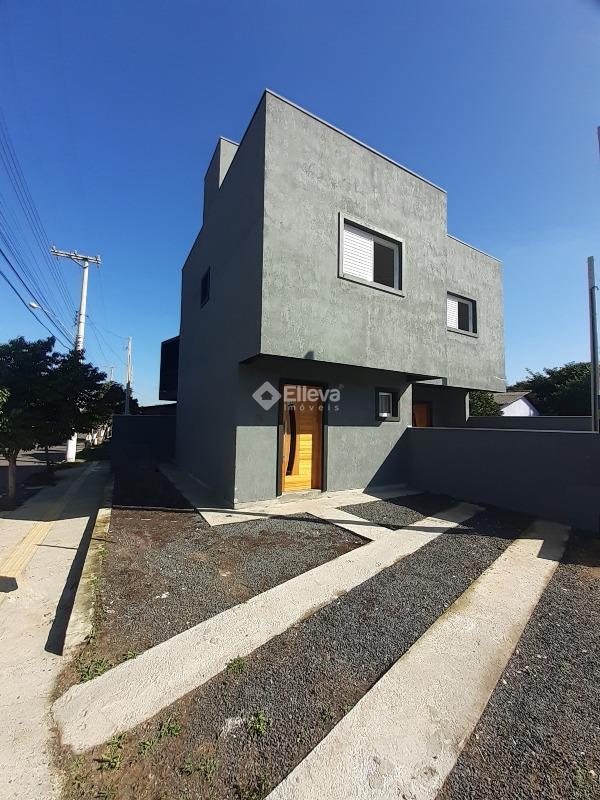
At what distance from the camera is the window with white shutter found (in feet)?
24.5

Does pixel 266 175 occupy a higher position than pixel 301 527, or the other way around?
pixel 266 175

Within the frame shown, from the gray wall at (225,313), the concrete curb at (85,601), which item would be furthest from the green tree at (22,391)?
the concrete curb at (85,601)

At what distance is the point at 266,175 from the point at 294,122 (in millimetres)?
1389

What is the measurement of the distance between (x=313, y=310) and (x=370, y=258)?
2207mm

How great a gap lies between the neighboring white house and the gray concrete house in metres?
18.5

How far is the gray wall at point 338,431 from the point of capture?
276 inches

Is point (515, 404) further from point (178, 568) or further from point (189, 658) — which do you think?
point (189, 658)

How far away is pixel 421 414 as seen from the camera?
11.4 m

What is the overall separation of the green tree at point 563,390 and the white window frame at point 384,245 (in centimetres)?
2334

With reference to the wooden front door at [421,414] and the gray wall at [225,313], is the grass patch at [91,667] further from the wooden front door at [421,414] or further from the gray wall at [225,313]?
the wooden front door at [421,414]

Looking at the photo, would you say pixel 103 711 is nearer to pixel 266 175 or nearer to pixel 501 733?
pixel 501 733

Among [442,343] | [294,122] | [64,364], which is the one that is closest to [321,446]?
[442,343]

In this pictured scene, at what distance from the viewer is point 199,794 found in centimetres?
166

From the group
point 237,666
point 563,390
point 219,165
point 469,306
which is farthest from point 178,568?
point 563,390
